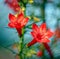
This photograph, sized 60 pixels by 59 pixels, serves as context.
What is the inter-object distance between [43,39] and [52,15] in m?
0.43

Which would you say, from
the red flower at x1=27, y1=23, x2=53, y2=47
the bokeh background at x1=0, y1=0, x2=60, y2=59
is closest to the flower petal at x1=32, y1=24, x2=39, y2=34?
the red flower at x1=27, y1=23, x2=53, y2=47

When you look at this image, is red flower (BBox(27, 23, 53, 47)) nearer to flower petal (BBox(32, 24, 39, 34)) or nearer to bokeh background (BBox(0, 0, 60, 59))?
flower petal (BBox(32, 24, 39, 34))

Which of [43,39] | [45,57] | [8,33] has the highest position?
[43,39]

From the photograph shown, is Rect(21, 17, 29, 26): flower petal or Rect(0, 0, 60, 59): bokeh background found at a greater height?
Rect(21, 17, 29, 26): flower petal

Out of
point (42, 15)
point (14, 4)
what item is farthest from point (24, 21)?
point (42, 15)

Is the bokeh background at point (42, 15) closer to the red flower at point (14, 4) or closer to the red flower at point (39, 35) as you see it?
the red flower at point (14, 4)

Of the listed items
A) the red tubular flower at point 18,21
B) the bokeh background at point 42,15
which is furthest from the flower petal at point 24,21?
the bokeh background at point 42,15

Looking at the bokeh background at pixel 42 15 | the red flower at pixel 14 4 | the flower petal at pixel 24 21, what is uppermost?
the red flower at pixel 14 4

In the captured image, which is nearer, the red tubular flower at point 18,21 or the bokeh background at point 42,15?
the red tubular flower at point 18,21

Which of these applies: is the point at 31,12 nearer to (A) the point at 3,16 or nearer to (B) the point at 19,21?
(A) the point at 3,16

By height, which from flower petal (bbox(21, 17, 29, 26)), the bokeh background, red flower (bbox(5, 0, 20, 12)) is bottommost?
the bokeh background

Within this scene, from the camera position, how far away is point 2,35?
1.10 m

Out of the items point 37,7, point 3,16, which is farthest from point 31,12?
point 3,16

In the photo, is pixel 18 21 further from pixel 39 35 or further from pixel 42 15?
pixel 42 15
